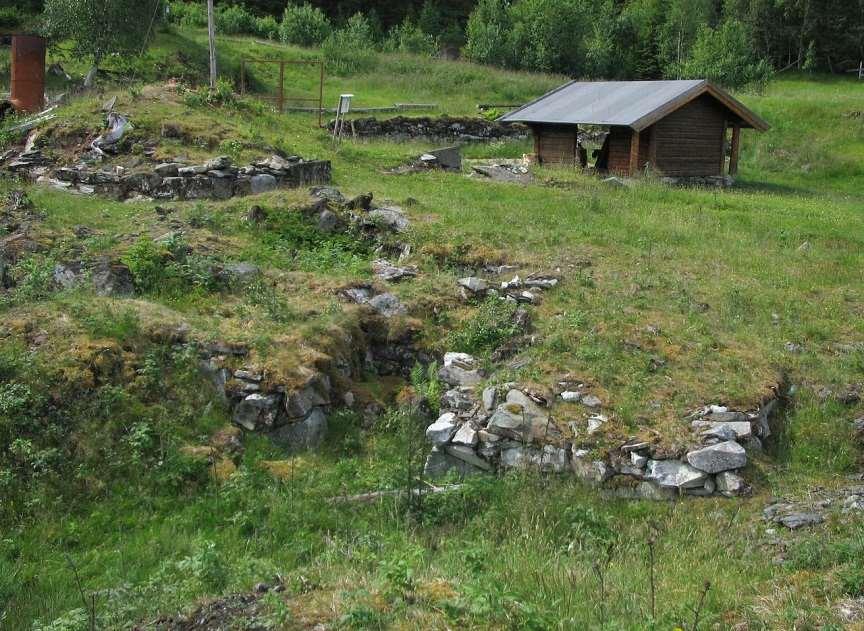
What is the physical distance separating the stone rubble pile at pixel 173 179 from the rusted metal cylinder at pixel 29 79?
465 centimetres

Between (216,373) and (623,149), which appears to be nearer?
(216,373)

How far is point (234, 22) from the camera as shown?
4884 centimetres

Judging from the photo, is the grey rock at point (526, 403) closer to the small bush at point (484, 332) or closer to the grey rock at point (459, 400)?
the grey rock at point (459, 400)

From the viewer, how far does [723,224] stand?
1738 centimetres

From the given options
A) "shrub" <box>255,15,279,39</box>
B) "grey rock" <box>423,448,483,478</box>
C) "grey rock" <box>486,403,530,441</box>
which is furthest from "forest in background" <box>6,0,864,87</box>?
"grey rock" <box>423,448,483,478</box>

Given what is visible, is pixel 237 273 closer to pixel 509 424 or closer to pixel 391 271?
pixel 391 271

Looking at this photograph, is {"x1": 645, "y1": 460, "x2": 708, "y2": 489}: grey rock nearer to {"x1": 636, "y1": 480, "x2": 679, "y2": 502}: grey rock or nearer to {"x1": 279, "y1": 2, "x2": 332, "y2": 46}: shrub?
{"x1": 636, "y1": 480, "x2": 679, "y2": 502}: grey rock

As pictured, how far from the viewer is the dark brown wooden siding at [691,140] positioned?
81.9 feet

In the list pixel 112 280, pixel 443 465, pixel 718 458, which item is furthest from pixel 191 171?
pixel 718 458

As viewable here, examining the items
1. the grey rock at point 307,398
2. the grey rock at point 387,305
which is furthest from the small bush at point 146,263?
the grey rock at point 307,398

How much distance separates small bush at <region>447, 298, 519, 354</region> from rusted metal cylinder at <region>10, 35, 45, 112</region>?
48.3 ft

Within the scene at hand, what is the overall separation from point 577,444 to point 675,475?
3.19 feet

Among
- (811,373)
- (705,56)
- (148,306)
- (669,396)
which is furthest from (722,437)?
(705,56)

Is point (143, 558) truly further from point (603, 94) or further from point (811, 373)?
point (603, 94)
